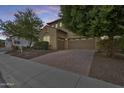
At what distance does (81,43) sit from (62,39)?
3.83 metres

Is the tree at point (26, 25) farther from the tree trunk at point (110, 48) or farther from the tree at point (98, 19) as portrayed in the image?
the tree trunk at point (110, 48)

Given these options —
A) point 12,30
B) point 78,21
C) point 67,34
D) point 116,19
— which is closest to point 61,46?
point 67,34

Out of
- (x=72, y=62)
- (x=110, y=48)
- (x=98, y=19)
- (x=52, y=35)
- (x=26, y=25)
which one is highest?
(x=26, y=25)

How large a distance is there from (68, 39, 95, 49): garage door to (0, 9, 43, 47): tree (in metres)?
6.55

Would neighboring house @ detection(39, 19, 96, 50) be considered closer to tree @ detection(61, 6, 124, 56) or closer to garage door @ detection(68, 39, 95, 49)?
garage door @ detection(68, 39, 95, 49)

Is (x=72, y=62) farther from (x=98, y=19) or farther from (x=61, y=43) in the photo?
(x=61, y=43)

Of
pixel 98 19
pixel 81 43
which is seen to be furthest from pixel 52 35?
pixel 98 19

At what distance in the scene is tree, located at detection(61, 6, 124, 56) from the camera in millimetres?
7611

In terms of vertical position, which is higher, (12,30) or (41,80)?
(12,30)

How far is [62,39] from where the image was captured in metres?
24.8
